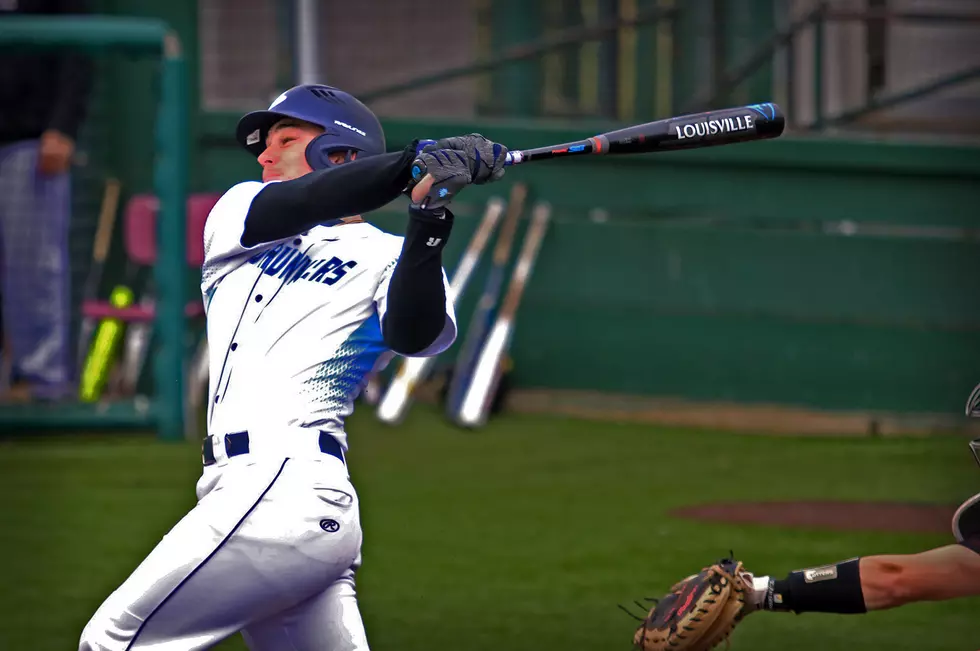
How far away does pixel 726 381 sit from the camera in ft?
38.2

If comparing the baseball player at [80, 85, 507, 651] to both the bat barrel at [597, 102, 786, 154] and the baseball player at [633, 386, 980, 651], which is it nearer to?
the bat barrel at [597, 102, 786, 154]

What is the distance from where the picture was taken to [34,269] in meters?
11.2

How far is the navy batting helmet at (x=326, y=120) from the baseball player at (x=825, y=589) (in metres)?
1.49

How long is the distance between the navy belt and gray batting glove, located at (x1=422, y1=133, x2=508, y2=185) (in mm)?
646

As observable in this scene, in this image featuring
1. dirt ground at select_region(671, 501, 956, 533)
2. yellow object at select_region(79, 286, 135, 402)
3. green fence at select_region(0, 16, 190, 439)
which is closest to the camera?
dirt ground at select_region(671, 501, 956, 533)

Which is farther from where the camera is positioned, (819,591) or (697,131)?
(819,591)

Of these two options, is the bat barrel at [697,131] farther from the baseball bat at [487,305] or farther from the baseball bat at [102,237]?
the baseball bat at [102,237]

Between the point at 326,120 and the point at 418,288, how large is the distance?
1.93 ft

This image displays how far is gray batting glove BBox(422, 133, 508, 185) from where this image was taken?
10.9 ft

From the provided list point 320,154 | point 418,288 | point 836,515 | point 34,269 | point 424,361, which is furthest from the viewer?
point 424,361

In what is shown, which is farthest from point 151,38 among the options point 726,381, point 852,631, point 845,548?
point 852,631

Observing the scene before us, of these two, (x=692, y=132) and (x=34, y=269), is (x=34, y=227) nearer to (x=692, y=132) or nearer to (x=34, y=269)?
(x=34, y=269)

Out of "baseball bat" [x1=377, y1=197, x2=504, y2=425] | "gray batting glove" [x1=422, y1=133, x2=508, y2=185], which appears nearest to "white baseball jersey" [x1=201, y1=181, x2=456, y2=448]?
"gray batting glove" [x1=422, y1=133, x2=508, y2=185]

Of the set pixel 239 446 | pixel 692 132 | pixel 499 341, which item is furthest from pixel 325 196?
pixel 499 341
